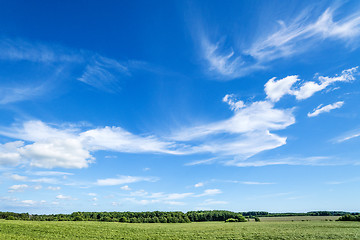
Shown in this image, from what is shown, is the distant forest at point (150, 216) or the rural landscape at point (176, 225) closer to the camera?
the rural landscape at point (176, 225)

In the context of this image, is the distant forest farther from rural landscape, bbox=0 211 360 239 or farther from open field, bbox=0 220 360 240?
open field, bbox=0 220 360 240

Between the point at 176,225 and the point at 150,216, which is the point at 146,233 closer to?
the point at 176,225

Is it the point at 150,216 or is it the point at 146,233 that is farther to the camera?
the point at 150,216

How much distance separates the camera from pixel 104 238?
46938mm

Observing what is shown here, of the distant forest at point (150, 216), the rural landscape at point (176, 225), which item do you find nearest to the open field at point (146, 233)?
the rural landscape at point (176, 225)

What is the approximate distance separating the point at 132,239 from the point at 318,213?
18222 cm

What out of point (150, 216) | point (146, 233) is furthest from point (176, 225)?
point (150, 216)

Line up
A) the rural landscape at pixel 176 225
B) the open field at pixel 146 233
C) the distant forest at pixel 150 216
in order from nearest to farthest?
the open field at pixel 146 233, the rural landscape at pixel 176 225, the distant forest at pixel 150 216

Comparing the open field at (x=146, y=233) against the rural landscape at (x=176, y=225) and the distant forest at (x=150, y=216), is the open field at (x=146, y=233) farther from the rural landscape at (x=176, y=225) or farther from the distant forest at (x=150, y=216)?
the distant forest at (x=150, y=216)

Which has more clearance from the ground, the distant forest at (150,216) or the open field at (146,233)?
the distant forest at (150,216)

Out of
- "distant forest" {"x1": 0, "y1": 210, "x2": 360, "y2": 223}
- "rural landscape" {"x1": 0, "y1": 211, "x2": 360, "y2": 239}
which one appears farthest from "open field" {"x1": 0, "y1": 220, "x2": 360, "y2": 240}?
"distant forest" {"x1": 0, "y1": 210, "x2": 360, "y2": 223}

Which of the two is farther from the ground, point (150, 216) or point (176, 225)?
point (150, 216)

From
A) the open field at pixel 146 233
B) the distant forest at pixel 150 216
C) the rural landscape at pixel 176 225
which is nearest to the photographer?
the open field at pixel 146 233

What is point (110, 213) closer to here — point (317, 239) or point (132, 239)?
point (132, 239)
